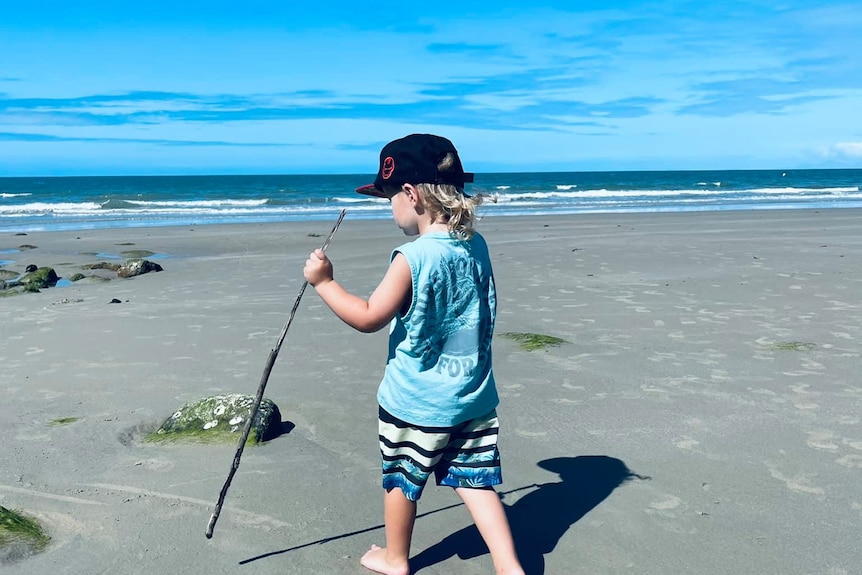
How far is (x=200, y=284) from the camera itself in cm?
961

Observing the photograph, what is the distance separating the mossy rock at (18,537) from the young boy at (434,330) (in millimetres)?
1375

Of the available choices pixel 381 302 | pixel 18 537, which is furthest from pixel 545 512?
pixel 18 537

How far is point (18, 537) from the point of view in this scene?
3.01m

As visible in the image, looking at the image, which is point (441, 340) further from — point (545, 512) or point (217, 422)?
point (217, 422)

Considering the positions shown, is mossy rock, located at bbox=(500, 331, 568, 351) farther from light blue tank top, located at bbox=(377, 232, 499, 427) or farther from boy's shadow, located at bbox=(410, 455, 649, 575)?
light blue tank top, located at bbox=(377, 232, 499, 427)

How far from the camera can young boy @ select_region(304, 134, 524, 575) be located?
2.58m

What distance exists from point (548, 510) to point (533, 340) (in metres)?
2.79

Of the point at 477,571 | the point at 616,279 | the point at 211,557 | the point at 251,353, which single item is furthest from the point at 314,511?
the point at 616,279

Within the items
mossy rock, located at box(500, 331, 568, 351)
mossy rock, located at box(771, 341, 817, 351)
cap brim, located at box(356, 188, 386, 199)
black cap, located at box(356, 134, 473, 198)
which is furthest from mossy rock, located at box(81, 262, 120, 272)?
black cap, located at box(356, 134, 473, 198)

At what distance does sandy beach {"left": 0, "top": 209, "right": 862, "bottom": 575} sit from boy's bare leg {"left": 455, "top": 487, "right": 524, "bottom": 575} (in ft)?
0.70

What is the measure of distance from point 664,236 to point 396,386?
13.3m

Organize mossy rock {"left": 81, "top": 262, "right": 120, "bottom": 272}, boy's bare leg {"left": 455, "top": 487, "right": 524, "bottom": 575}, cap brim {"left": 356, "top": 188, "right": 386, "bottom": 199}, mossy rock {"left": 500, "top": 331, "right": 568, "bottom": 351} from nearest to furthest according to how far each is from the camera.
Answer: boy's bare leg {"left": 455, "top": 487, "right": 524, "bottom": 575} < cap brim {"left": 356, "top": 188, "right": 386, "bottom": 199} < mossy rock {"left": 500, "top": 331, "right": 568, "bottom": 351} < mossy rock {"left": 81, "top": 262, "right": 120, "bottom": 272}

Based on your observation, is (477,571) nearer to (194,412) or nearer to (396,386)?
(396,386)

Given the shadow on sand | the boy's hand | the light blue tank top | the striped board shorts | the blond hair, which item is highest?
the blond hair
